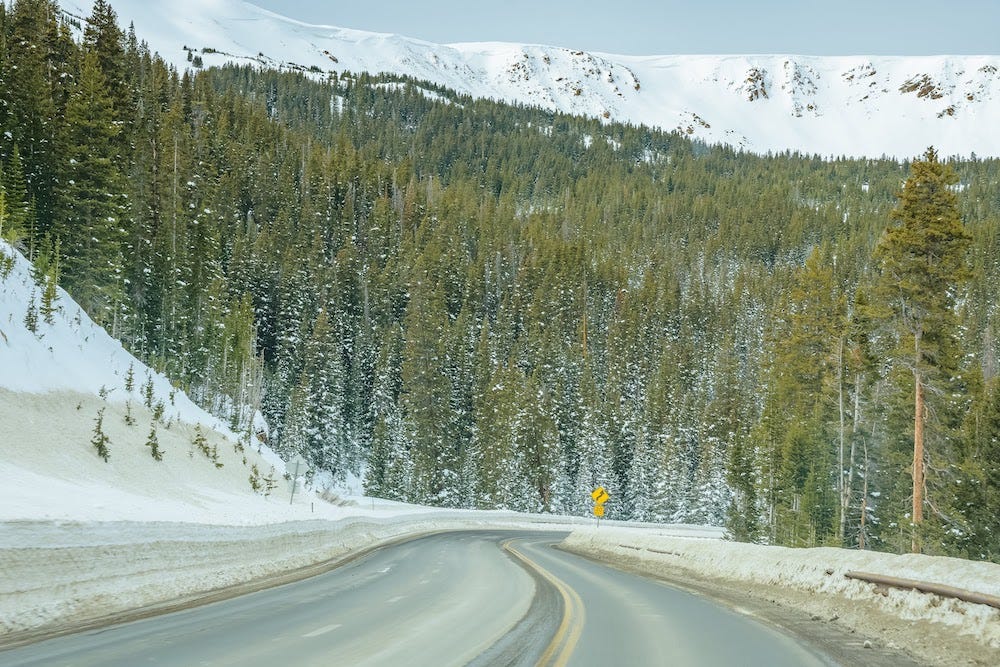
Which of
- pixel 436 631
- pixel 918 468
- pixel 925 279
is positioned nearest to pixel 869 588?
pixel 436 631

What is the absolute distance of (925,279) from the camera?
3094 cm

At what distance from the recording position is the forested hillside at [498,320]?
37.9 meters

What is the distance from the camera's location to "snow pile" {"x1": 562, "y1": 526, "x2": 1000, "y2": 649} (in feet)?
35.2

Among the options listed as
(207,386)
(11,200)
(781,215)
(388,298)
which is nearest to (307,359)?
(388,298)

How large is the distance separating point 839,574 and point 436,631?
312 inches

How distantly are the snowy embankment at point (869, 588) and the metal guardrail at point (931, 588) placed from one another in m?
0.08

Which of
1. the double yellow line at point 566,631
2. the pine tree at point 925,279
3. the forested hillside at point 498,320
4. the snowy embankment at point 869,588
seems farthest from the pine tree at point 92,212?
the pine tree at point 925,279

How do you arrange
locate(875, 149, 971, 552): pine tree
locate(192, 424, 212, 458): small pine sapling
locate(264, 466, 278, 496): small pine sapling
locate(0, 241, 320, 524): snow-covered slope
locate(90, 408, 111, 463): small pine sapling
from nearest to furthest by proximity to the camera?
1. locate(0, 241, 320, 524): snow-covered slope
2. locate(90, 408, 111, 463): small pine sapling
3. locate(875, 149, 971, 552): pine tree
4. locate(192, 424, 212, 458): small pine sapling
5. locate(264, 466, 278, 496): small pine sapling

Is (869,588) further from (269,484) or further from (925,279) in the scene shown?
(269,484)

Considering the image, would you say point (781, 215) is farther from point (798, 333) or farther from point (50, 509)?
point (50, 509)

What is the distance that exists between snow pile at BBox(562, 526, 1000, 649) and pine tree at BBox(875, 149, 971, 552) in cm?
1165

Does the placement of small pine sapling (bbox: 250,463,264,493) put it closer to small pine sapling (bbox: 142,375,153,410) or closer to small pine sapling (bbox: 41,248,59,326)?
small pine sapling (bbox: 142,375,153,410)

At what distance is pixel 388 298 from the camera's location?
112 meters

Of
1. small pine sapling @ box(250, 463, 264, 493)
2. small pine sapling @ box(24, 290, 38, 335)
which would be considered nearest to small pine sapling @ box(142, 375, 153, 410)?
small pine sapling @ box(250, 463, 264, 493)
